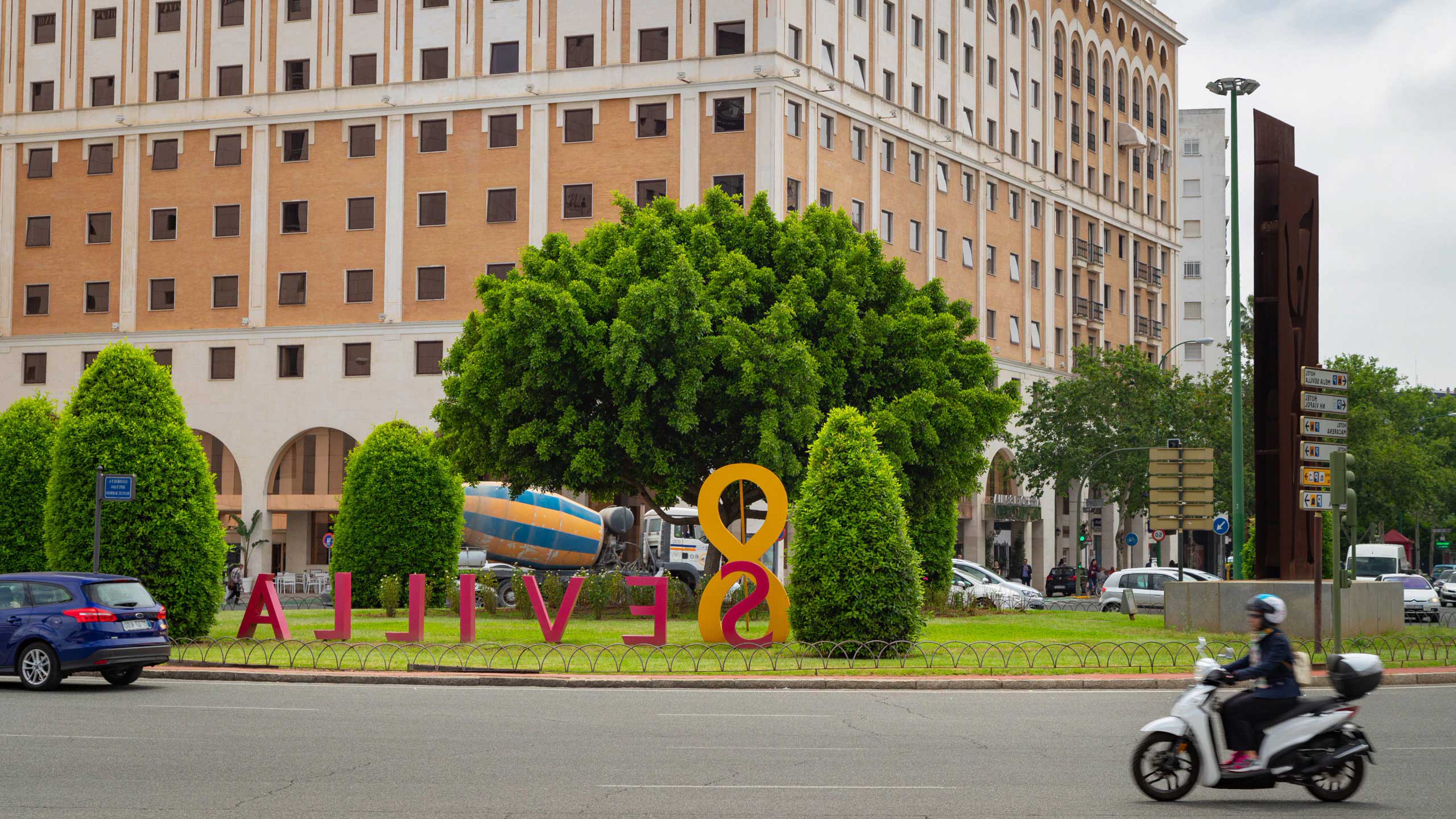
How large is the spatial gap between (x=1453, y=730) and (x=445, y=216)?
4883 cm

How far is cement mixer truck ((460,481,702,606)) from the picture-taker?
48.2 meters

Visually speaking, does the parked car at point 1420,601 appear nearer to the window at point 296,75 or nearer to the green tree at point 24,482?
the green tree at point 24,482

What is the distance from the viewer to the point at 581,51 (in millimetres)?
59250

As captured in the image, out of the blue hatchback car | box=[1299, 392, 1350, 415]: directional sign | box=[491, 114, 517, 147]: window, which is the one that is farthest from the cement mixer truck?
the blue hatchback car

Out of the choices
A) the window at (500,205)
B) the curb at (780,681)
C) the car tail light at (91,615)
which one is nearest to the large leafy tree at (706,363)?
the curb at (780,681)

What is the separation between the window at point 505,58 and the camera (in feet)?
196

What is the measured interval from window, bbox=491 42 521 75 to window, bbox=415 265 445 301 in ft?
25.5

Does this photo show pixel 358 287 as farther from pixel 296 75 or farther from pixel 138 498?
pixel 138 498

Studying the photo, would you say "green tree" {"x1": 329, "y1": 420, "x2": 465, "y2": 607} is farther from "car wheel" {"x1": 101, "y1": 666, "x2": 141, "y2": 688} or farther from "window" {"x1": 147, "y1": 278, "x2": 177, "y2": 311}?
"window" {"x1": 147, "y1": 278, "x2": 177, "y2": 311}

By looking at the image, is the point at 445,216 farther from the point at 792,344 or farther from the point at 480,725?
the point at 480,725

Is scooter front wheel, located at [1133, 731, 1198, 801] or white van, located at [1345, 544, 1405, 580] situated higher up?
scooter front wheel, located at [1133, 731, 1198, 801]

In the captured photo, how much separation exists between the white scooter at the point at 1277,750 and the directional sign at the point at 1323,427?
1420 centimetres

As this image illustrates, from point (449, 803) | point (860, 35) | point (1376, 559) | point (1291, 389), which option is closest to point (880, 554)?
point (1291, 389)

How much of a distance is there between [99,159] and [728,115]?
2584 centimetres
